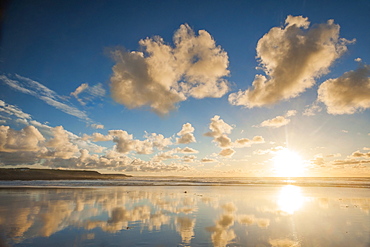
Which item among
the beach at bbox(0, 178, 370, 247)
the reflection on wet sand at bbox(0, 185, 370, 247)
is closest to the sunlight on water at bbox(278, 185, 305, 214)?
the beach at bbox(0, 178, 370, 247)

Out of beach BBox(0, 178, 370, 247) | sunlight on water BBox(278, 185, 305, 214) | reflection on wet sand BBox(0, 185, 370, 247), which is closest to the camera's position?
beach BBox(0, 178, 370, 247)

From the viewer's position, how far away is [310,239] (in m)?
10.9

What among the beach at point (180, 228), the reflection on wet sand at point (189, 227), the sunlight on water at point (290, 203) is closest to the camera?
the beach at point (180, 228)

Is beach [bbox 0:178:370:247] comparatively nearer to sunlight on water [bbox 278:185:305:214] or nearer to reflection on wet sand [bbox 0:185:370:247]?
reflection on wet sand [bbox 0:185:370:247]

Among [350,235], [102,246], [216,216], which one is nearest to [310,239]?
[350,235]

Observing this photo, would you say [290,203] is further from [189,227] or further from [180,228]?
[180,228]

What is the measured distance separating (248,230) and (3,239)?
12.6 metres

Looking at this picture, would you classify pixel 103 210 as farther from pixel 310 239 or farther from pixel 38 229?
pixel 310 239

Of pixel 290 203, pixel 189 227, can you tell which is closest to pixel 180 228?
pixel 189 227

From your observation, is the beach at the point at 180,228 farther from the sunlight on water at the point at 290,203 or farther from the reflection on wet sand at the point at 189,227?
the sunlight on water at the point at 290,203

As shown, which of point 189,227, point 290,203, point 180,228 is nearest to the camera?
point 180,228

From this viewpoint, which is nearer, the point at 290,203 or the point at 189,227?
the point at 189,227

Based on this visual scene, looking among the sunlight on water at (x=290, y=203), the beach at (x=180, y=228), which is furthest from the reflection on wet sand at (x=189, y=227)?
the sunlight on water at (x=290, y=203)

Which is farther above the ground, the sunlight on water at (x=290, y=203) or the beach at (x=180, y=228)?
the sunlight on water at (x=290, y=203)
